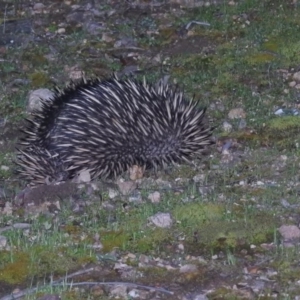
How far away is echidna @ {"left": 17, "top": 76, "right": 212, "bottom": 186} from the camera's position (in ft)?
24.4

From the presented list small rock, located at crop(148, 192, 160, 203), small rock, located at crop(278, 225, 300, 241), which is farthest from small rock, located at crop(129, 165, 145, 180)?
small rock, located at crop(278, 225, 300, 241)

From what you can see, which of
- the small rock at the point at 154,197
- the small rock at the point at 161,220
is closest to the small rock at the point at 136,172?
the small rock at the point at 154,197

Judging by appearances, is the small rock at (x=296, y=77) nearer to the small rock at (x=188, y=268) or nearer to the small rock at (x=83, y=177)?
the small rock at (x=83, y=177)

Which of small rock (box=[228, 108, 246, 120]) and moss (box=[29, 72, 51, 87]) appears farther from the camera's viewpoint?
moss (box=[29, 72, 51, 87])

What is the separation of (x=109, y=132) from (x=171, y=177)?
0.68 metres

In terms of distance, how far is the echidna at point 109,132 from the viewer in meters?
7.45

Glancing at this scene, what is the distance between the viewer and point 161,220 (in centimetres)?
596

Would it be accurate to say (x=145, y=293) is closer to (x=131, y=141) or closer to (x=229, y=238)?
(x=229, y=238)

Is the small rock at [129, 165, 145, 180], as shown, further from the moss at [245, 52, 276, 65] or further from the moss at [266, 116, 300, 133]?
the moss at [245, 52, 276, 65]

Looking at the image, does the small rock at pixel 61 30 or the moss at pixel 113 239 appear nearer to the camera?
the moss at pixel 113 239

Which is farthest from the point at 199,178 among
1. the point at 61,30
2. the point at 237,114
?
the point at 61,30

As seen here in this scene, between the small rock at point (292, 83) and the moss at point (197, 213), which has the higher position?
the small rock at point (292, 83)

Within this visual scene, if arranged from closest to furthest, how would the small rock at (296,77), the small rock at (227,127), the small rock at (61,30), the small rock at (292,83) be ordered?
1. the small rock at (227,127)
2. the small rock at (292,83)
3. the small rock at (296,77)
4. the small rock at (61,30)

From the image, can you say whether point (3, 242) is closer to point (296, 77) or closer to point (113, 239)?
point (113, 239)
